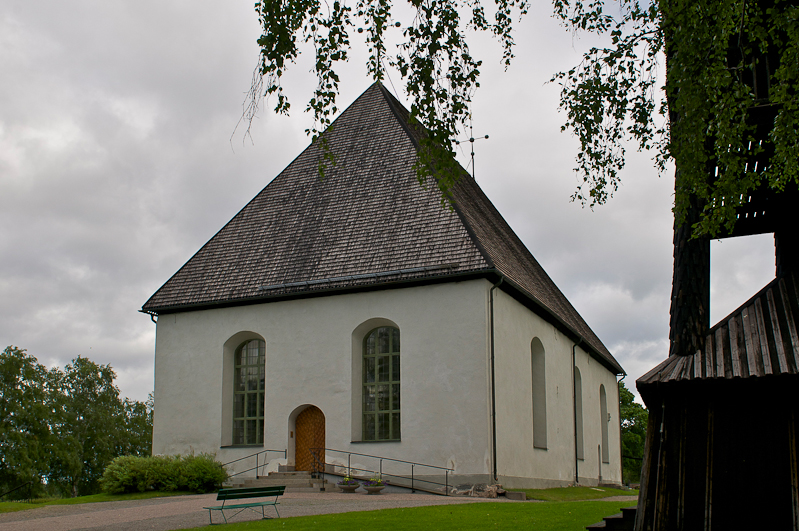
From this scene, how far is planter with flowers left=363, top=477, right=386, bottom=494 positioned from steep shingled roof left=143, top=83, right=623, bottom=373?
4839 millimetres

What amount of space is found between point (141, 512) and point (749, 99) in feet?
41.8

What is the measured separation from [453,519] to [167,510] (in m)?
5.94

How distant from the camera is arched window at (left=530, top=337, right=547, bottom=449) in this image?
71.5ft

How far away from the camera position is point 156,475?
18.5 m

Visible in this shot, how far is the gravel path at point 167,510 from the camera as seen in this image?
41.0 ft

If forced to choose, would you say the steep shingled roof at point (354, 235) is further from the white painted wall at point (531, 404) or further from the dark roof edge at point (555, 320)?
the white painted wall at point (531, 404)

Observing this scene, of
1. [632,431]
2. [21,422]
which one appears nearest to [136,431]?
[21,422]

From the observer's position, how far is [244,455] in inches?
807

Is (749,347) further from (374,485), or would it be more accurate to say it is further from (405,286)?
(405,286)

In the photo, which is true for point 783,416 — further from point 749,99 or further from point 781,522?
point 749,99

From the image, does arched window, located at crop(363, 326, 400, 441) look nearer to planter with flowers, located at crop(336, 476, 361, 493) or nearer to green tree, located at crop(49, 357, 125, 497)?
planter with flowers, located at crop(336, 476, 361, 493)

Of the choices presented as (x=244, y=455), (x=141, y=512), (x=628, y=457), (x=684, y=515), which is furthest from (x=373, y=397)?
(x=628, y=457)

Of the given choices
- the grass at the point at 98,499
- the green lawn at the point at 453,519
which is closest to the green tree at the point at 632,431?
the grass at the point at 98,499

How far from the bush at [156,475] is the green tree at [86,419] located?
106 ft
